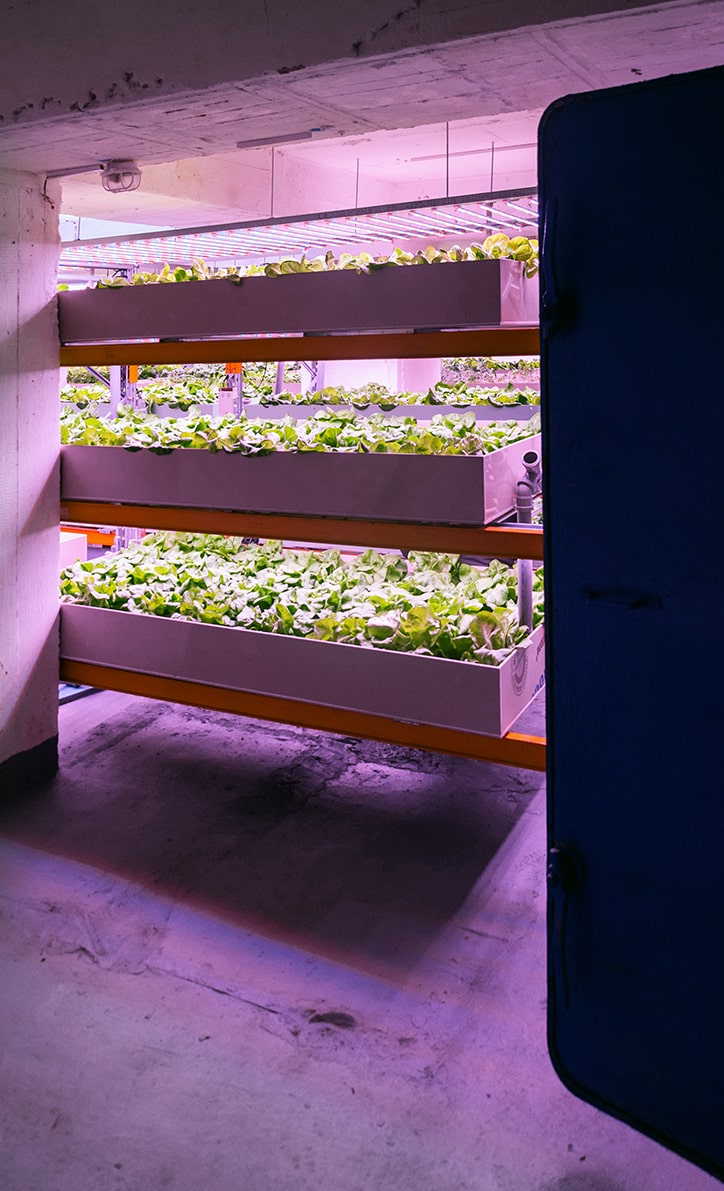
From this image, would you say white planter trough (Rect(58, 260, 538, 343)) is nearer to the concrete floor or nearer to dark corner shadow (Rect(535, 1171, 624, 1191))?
the concrete floor

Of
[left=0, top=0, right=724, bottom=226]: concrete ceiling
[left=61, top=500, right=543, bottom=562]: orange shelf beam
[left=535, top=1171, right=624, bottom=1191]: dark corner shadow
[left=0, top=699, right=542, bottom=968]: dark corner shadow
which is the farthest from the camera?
[left=61, top=500, right=543, bottom=562]: orange shelf beam

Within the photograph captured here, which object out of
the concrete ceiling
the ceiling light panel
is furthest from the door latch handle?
the ceiling light panel

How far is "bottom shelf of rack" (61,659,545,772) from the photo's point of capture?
9.79 ft

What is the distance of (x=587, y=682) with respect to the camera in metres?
1.78

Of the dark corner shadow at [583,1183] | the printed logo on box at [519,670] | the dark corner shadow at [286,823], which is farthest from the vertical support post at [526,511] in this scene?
the dark corner shadow at [583,1183]

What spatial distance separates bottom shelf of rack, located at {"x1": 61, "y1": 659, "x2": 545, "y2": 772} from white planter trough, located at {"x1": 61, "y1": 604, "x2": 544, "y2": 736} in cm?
4

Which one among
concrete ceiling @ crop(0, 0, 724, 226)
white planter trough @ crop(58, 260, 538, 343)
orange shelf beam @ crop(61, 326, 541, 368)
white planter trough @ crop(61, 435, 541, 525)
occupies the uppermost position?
concrete ceiling @ crop(0, 0, 724, 226)

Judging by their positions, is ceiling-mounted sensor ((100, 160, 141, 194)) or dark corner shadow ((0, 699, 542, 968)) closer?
dark corner shadow ((0, 699, 542, 968))

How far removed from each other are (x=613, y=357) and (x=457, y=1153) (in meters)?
1.65

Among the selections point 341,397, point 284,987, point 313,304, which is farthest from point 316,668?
point 341,397

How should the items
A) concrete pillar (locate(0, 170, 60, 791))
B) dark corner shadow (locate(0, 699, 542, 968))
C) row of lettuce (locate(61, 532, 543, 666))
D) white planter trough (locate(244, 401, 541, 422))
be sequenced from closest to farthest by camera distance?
dark corner shadow (locate(0, 699, 542, 968)), row of lettuce (locate(61, 532, 543, 666)), concrete pillar (locate(0, 170, 60, 791)), white planter trough (locate(244, 401, 541, 422))

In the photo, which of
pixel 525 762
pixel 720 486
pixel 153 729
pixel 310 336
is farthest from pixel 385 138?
pixel 720 486

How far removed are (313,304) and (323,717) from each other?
1.49m

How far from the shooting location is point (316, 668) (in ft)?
10.7
